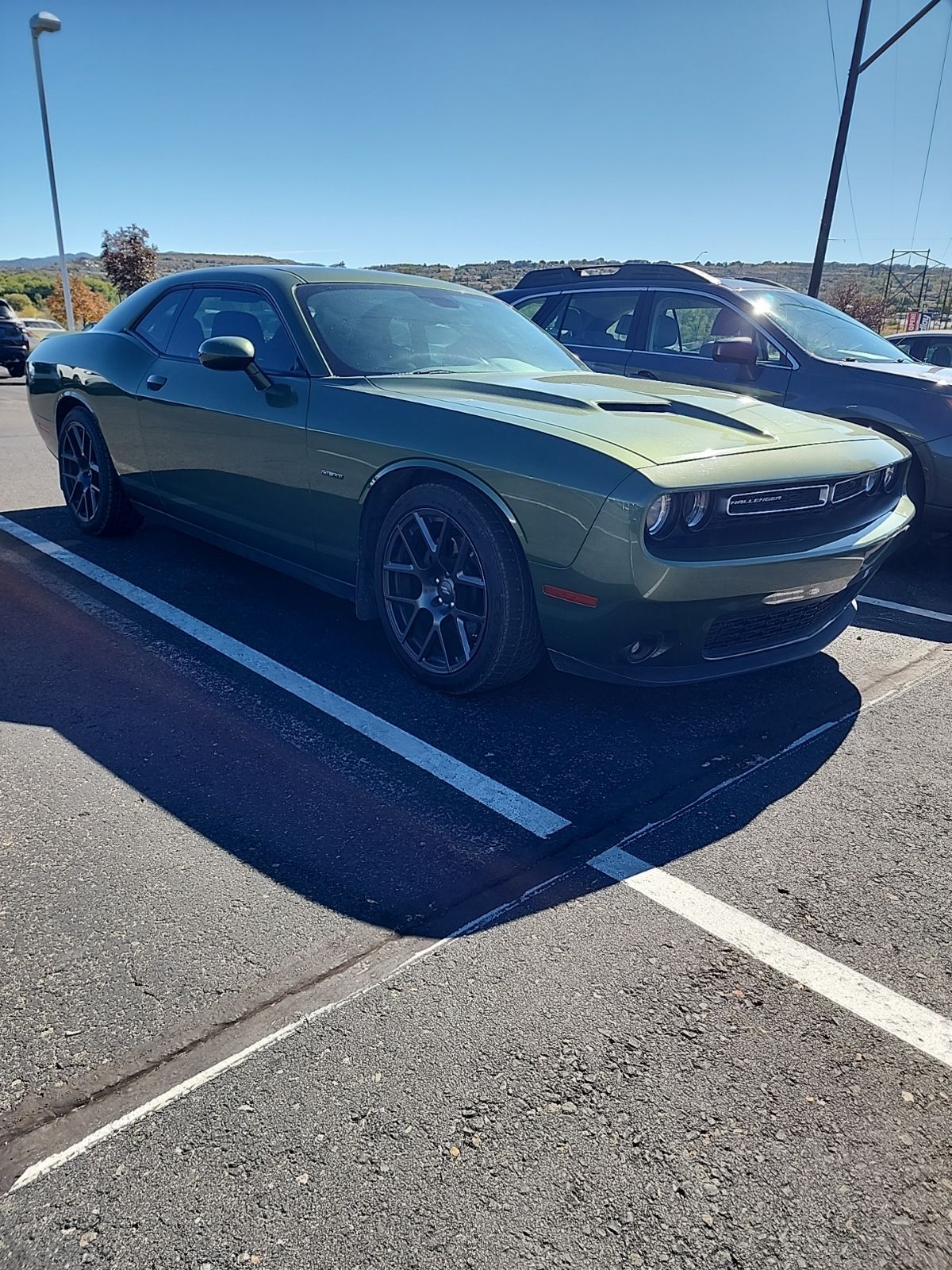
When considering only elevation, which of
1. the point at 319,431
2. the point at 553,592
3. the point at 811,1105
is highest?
the point at 319,431

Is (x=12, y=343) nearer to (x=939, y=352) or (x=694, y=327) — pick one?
(x=694, y=327)

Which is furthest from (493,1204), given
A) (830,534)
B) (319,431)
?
(319,431)

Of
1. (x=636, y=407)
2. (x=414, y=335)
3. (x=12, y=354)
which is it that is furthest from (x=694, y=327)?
(x=12, y=354)

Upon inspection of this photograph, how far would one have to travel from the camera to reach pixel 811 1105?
5.69 feet

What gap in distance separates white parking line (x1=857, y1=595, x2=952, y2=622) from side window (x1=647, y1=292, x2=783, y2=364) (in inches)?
74.1

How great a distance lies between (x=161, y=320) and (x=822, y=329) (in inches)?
165

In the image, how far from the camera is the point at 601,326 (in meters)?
6.76

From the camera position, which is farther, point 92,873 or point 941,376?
point 941,376

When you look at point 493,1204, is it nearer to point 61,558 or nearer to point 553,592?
point 553,592

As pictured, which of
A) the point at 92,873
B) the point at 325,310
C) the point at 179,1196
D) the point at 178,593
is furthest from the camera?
the point at 178,593

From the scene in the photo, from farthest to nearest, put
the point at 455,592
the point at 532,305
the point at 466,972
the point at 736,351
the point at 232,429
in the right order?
the point at 532,305, the point at 736,351, the point at 232,429, the point at 455,592, the point at 466,972

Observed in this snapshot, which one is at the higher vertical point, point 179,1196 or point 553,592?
point 553,592

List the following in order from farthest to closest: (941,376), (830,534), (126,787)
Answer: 1. (941,376)
2. (830,534)
3. (126,787)

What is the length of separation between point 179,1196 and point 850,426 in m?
3.43
